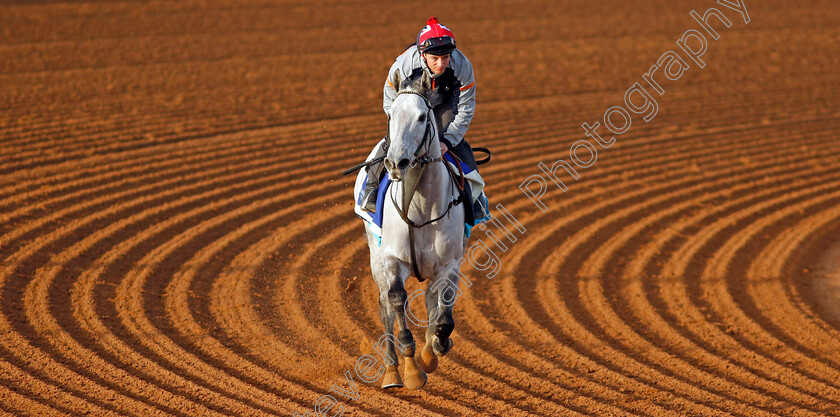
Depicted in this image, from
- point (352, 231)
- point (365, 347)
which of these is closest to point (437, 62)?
point (365, 347)

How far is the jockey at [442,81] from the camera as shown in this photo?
6023mm

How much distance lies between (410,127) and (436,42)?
3.14 ft

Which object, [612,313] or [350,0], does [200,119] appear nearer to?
[612,313]

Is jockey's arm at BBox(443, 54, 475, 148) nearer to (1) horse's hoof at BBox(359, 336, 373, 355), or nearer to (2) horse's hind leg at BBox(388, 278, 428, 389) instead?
(2) horse's hind leg at BBox(388, 278, 428, 389)

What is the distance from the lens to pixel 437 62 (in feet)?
19.9

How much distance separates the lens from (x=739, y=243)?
438 inches

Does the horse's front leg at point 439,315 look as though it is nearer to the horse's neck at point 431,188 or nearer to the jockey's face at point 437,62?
the horse's neck at point 431,188

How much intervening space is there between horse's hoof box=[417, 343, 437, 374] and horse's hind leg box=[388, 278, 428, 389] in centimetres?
11

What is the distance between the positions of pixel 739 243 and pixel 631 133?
5.67 meters

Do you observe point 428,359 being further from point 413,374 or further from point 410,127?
point 410,127

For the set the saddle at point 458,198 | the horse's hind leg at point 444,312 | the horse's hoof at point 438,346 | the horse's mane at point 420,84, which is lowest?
the horse's hoof at point 438,346

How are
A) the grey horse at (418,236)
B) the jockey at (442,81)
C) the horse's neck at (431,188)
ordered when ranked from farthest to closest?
the jockey at (442,81) → the horse's neck at (431,188) → the grey horse at (418,236)

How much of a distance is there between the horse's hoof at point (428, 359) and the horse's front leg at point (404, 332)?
0.11m

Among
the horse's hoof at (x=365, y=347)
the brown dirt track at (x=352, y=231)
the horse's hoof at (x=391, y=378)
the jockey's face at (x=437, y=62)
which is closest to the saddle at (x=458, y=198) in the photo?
the jockey's face at (x=437, y=62)
